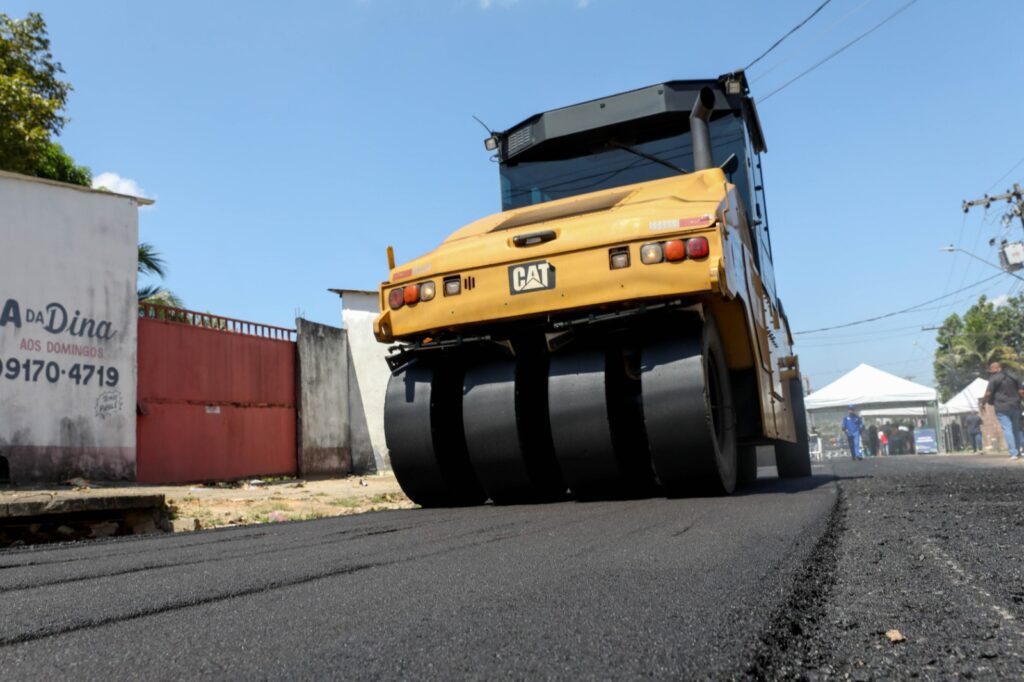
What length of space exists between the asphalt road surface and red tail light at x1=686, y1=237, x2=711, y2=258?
56.8 inches

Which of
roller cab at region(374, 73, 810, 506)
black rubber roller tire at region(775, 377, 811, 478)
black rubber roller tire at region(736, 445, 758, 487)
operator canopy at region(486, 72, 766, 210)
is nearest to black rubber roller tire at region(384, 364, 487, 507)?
roller cab at region(374, 73, 810, 506)

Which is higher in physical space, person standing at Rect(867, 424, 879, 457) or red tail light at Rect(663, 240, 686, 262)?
red tail light at Rect(663, 240, 686, 262)

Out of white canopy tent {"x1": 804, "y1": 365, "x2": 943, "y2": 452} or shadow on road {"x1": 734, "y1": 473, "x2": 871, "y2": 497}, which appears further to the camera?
white canopy tent {"x1": 804, "y1": 365, "x2": 943, "y2": 452}

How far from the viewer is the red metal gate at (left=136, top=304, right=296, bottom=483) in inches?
467

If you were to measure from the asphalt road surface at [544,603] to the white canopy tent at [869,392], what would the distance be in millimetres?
25842

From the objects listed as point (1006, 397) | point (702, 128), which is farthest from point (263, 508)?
point (1006, 397)

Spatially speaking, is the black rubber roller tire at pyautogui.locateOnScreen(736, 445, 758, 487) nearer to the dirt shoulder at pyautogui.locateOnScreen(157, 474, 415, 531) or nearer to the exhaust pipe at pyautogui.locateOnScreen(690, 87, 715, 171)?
the exhaust pipe at pyautogui.locateOnScreen(690, 87, 715, 171)

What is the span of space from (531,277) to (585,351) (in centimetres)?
53

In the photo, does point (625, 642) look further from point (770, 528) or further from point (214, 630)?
point (770, 528)

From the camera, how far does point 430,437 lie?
501 centimetres

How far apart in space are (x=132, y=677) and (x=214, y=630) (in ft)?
1.12

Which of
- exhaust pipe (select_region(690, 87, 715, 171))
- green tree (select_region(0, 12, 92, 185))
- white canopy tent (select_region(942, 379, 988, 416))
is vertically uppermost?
green tree (select_region(0, 12, 92, 185))

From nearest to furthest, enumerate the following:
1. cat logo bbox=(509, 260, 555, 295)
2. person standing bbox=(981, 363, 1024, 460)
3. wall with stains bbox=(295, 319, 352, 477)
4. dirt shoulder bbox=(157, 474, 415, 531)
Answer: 1. cat logo bbox=(509, 260, 555, 295)
2. dirt shoulder bbox=(157, 474, 415, 531)
3. person standing bbox=(981, 363, 1024, 460)
4. wall with stains bbox=(295, 319, 352, 477)

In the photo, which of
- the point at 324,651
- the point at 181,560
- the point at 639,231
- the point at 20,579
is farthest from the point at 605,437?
the point at 324,651
